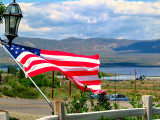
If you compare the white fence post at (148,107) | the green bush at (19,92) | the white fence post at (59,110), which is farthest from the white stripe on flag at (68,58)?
the green bush at (19,92)

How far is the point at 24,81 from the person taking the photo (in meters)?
33.0

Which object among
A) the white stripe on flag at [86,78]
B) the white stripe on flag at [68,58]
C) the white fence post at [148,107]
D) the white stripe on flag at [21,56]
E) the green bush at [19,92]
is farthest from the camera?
the green bush at [19,92]

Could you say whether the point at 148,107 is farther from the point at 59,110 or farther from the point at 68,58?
the point at 68,58

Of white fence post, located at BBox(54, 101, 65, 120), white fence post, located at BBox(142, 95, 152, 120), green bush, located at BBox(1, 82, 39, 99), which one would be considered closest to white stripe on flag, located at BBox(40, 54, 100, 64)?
white fence post, located at BBox(142, 95, 152, 120)

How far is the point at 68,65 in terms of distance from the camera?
986cm

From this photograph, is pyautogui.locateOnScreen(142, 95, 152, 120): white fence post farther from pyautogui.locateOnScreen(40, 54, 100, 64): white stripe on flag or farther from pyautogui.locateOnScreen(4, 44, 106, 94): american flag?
pyautogui.locateOnScreen(40, 54, 100, 64): white stripe on flag

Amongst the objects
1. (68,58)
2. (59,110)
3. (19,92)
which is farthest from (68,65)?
(19,92)

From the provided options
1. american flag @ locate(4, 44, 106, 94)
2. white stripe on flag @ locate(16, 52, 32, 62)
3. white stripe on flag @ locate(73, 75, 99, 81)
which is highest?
white stripe on flag @ locate(16, 52, 32, 62)

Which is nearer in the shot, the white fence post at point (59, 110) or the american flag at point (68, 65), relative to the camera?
the white fence post at point (59, 110)

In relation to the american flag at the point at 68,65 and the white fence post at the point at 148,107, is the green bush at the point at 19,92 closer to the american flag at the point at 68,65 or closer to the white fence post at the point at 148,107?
the american flag at the point at 68,65

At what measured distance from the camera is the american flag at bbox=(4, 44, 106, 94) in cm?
969

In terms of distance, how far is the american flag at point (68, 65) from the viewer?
9688 millimetres

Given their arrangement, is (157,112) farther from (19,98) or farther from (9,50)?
(19,98)

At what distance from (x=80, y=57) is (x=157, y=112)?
120 inches
